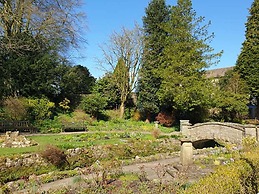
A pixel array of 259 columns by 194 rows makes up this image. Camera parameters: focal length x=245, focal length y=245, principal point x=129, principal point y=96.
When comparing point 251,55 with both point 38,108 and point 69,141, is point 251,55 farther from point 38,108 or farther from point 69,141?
point 38,108

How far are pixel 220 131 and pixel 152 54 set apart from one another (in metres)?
11.7

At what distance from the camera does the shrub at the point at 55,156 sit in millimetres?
10367

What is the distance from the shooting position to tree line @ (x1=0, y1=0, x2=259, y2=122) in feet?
64.5

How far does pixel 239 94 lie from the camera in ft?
78.1

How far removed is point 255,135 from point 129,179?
9.48 metres

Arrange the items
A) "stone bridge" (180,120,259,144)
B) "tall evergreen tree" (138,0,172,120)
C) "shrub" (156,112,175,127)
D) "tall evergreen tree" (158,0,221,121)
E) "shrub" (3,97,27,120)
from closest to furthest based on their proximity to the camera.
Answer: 1. "stone bridge" (180,120,259,144)
2. "shrub" (3,97,27,120)
3. "tall evergreen tree" (158,0,221,121)
4. "shrub" (156,112,175,127)
5. "tall evergreen tree" (138,0,172,120)

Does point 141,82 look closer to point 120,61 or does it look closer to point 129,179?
point 120,61

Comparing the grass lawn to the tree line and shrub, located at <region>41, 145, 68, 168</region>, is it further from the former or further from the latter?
the tree line

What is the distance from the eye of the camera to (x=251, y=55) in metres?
27.2

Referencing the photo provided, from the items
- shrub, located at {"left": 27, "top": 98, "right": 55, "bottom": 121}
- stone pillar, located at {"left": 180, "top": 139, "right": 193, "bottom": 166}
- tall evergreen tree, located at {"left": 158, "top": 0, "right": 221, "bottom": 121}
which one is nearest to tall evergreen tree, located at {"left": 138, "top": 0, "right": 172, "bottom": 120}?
tall evergreen tree, located at {"left": 158, "top": 0, "right": 221, "bottom": 121}

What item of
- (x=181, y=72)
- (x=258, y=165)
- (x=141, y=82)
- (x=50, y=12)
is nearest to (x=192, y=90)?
(x=181, y=72)

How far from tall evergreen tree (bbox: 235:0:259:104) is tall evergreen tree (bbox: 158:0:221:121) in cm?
834

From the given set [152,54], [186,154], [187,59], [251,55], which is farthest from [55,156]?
[251,55]

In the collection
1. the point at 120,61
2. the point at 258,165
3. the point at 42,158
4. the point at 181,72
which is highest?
the point at 120,61
